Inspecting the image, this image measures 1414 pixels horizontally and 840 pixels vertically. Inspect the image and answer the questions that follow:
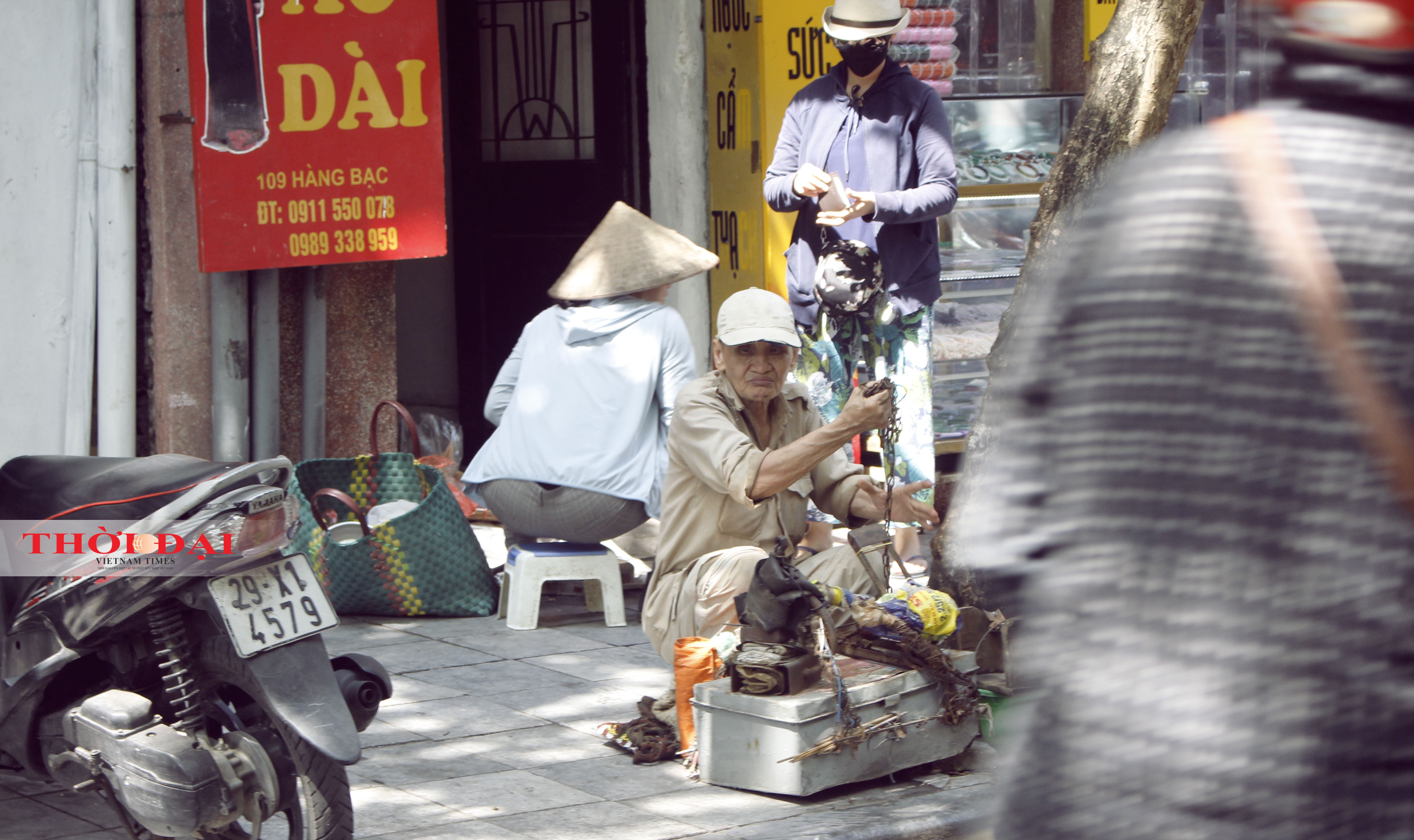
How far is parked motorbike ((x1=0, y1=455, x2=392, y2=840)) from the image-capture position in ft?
10.4

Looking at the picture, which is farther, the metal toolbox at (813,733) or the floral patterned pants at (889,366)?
the floral patterned pants at (889,366)

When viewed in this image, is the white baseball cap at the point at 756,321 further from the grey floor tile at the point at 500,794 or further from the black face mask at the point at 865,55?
the black face mask at the point at 865,55

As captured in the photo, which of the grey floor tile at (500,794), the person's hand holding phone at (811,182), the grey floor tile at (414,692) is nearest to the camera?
the grey floor tile at (500,794)

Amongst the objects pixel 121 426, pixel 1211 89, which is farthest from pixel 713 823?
pixel 1211 89

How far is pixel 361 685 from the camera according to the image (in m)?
3.45

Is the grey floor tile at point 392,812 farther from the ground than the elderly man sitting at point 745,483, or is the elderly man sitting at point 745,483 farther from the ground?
the elderly man sitting at point 745,483

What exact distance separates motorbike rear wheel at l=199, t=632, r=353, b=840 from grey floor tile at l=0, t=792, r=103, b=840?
0.50 meters

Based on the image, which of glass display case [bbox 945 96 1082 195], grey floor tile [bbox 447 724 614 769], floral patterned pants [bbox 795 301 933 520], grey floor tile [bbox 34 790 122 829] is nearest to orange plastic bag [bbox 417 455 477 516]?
floral patterned pants [bbox 795 301 933 520]

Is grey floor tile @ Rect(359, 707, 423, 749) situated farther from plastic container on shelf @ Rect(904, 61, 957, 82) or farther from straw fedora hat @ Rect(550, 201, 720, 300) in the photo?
plastic container on shelf @ Rect(904, 61, 957, 82)

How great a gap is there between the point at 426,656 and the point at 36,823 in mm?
1653

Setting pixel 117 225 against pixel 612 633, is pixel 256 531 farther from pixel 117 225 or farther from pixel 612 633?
pixel 117 225

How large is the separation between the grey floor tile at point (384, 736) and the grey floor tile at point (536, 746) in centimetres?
12

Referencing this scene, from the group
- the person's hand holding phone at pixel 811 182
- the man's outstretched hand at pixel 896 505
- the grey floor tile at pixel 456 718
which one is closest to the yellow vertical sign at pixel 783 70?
the person's hand holding phone at pixel 811 182

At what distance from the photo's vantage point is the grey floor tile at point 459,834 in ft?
11.9
